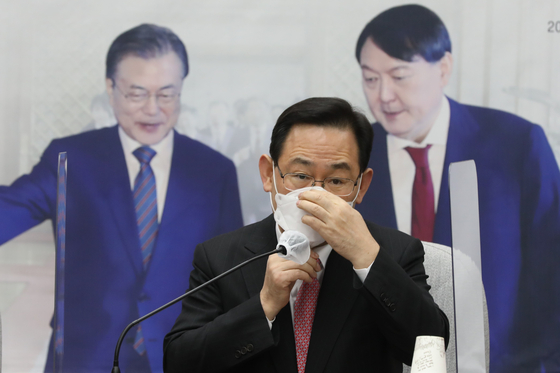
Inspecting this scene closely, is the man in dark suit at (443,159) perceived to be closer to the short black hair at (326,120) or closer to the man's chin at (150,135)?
the man's chin at (150,135)

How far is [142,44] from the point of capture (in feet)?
8.61

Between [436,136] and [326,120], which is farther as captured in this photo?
[436,136]

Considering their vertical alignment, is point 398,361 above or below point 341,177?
below

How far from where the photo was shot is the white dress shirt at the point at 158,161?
262 centimetres

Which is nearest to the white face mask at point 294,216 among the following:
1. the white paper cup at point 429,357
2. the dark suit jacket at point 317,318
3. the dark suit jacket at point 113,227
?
the dark suit jacket at point 317,318

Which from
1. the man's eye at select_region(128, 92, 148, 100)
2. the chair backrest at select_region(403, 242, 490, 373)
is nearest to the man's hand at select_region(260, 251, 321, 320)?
the chair backrest at select_region(403, 242, 490, 373)

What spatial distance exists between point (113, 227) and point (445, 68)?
185 centimetres

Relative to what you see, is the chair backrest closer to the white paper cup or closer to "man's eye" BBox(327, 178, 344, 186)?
"man's eye" BBox(327, 178, 344, 186)

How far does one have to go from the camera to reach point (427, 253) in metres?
1.66

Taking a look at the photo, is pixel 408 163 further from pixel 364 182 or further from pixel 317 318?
pixel 317 318

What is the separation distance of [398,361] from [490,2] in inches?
78.6

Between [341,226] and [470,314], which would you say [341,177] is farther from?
[470,314]

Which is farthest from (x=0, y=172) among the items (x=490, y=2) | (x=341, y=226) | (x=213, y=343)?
(x=490, y=2)

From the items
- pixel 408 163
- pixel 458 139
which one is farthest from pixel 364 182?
pixel 458 139
